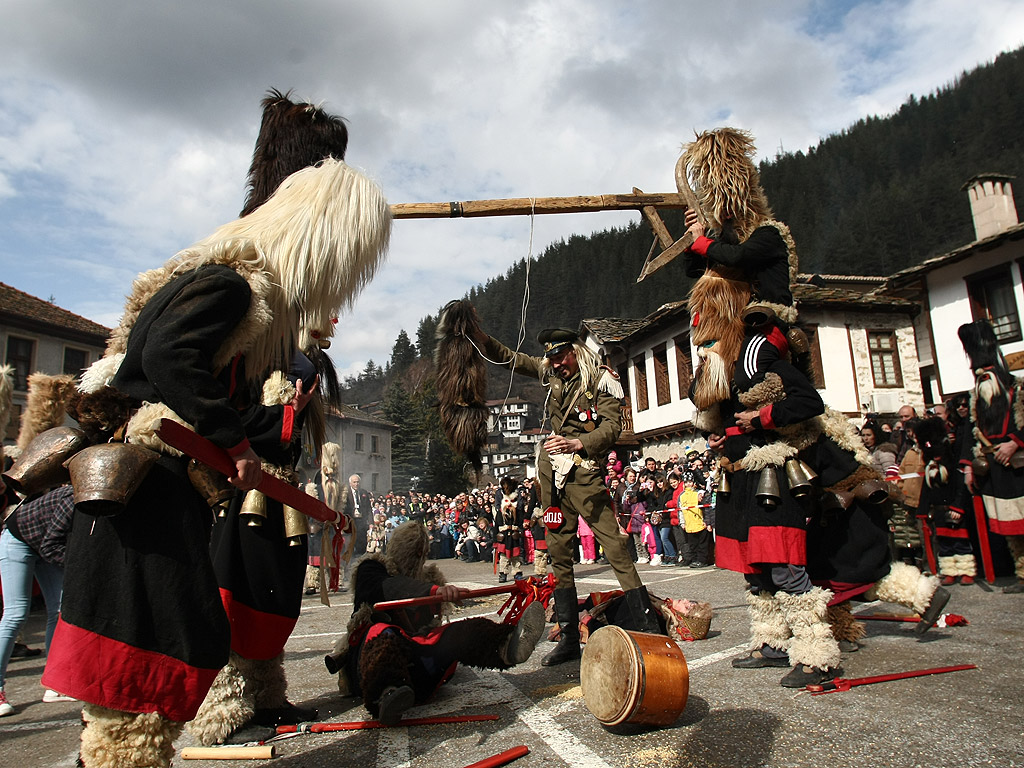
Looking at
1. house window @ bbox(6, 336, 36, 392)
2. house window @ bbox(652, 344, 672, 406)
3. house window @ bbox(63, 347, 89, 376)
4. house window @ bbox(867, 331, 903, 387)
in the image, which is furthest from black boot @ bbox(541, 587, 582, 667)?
house window @ bbox(63, 347, 89, 376)

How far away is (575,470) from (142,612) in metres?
3.14

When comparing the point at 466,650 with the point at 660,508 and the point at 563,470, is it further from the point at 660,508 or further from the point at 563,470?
the point at 660,508

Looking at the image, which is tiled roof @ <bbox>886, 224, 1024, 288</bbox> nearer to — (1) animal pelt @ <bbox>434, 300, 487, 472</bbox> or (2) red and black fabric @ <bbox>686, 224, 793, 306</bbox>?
(2) red and black fabric @ <bbox>686, 224, 793, 306</bbox>

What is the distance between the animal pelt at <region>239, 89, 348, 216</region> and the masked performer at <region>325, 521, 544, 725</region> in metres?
2.12

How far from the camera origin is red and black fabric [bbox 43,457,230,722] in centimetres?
179

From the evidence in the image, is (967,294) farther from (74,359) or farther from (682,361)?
(74,359)

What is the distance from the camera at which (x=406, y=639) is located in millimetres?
3199

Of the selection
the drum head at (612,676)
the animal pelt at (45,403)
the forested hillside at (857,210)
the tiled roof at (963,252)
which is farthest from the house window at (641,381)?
the drum head at (612,676)

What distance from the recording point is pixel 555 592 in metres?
4.47

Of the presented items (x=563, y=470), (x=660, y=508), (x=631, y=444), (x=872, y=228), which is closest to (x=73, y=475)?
(x=563, y=470)

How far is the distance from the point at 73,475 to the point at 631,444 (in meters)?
29.5

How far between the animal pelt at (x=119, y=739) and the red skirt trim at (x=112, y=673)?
0.03m

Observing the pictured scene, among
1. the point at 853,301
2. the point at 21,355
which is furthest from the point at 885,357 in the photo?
the point at 21,355

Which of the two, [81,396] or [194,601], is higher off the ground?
[81,396]
